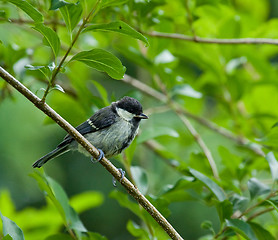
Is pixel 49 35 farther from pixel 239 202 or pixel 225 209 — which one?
pixel 239 202

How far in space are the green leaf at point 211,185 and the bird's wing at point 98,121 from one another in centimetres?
88

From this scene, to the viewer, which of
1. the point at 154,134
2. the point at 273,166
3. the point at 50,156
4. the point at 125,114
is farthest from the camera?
the point at 125,114

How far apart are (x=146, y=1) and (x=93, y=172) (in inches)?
164

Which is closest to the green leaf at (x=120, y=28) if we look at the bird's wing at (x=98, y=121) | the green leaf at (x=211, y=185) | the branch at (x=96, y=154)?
the branch at (x=96, y=154)

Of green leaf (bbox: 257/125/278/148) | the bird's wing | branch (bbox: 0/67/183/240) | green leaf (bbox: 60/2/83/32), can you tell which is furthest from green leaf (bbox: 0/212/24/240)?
green leaf (bbox: 257/125/278/148)

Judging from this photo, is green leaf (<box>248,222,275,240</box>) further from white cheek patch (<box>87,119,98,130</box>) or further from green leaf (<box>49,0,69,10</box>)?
green leaf (<box>49,0,69,10</box>)

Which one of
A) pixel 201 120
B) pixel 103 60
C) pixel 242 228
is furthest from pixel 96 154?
pixel 201 120

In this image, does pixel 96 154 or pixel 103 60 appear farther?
pixel 96 154

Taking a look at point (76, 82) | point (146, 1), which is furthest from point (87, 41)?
point (146, 1)

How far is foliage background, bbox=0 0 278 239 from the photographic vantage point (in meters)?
2.36

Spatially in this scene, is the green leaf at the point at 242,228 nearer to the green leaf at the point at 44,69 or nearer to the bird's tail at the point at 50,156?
the green leaf at the point at 44,69

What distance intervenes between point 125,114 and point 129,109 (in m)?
0.04

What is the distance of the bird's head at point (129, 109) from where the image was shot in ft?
9.70

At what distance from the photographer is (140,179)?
7.78ft
